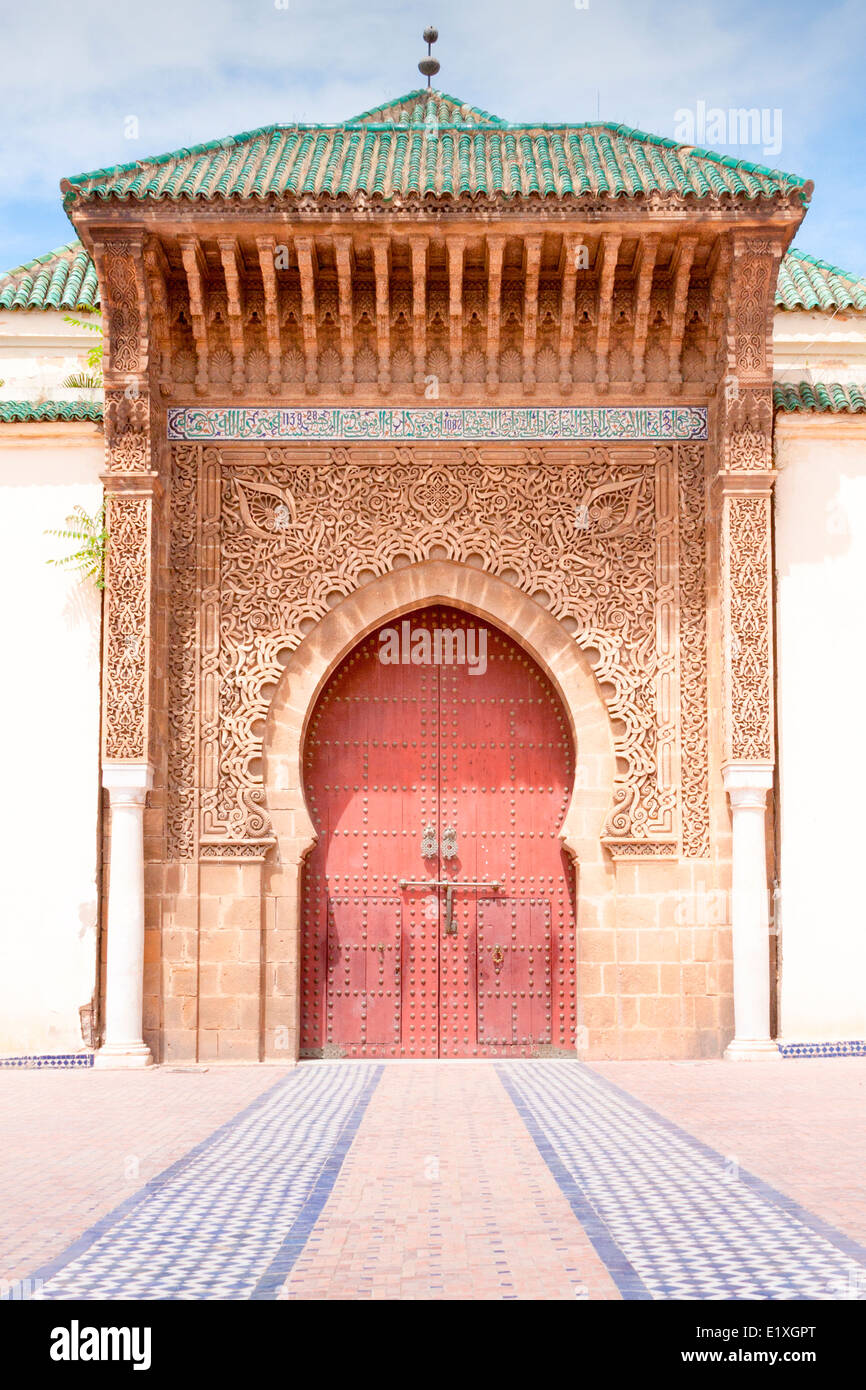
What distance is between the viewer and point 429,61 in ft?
37.5

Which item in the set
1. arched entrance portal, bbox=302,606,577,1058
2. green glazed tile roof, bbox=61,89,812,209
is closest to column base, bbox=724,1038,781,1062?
arched entrance portal, bbox=302,606,577,1058

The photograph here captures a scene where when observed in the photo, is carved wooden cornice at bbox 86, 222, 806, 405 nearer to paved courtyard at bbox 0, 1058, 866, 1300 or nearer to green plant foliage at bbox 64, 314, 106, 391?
green plant foliage at bbox 64, 314, 106, 391

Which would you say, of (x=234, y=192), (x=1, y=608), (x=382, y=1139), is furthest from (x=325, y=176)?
(x=382, y=1139)

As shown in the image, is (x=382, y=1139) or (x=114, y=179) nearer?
(x=382, y=1139)

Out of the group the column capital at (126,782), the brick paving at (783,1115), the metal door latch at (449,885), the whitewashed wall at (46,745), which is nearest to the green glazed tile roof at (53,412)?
the whitewashed wall at (46,745)

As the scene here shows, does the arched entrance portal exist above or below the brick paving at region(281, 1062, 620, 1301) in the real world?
above

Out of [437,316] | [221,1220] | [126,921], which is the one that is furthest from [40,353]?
[221,1220]

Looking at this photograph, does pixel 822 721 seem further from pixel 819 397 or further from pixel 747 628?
pixel 819 397

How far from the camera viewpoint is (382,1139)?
520 cm

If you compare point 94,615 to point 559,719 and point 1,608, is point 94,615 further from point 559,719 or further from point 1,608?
point 559,719

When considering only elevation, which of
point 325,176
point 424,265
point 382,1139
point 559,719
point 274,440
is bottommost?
point 382,1139

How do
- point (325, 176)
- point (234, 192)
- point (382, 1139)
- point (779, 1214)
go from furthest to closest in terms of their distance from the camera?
point (325, 176) → point (234, 192) → point (382, 1139) → point (779, 1214)

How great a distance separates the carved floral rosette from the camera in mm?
8047

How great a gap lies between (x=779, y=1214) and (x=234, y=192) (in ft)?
19.0
